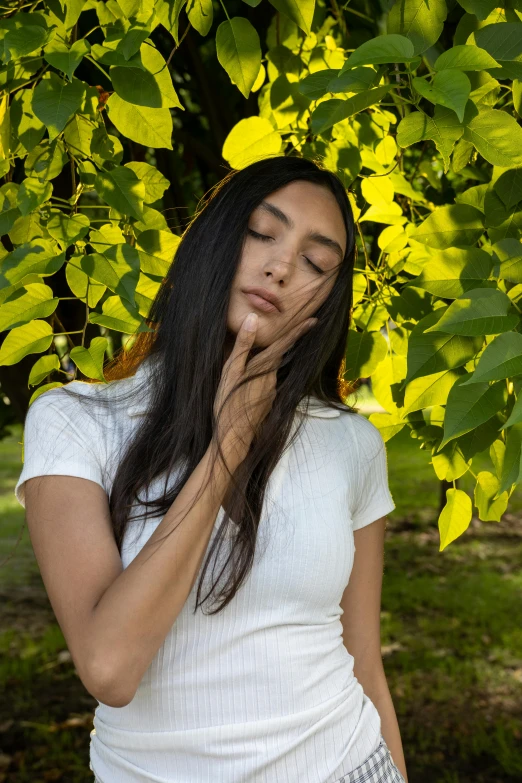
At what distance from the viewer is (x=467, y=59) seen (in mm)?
1165

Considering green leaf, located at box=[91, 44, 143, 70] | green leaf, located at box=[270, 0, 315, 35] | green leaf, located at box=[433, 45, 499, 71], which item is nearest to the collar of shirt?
green leaf, located at box=[91, 44, 143, 70]

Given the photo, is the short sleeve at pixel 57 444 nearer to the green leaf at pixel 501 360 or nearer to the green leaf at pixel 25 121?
the green leaf at pixel 25 121

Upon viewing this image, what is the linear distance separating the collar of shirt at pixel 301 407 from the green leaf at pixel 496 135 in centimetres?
66

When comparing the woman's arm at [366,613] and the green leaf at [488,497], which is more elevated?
the green leaf at [488,497]

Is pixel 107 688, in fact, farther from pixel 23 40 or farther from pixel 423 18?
pixel 423 18

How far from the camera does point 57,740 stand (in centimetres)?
390

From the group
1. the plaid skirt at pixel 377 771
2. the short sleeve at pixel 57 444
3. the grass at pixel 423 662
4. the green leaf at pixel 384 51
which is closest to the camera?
the green leaf at pixel 384 51

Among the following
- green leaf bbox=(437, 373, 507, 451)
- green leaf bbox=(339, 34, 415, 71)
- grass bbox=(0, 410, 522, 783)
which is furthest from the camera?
grass bbox=(0, 410, 522, 783)

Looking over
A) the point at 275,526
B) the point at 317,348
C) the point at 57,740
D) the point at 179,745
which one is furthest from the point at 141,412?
the point at 57,740

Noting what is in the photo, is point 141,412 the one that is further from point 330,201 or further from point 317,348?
point 330,201

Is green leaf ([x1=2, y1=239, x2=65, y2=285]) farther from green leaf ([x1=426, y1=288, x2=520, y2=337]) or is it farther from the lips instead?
green leaf ([x1=426, y1=288, x2=520, y2=337])

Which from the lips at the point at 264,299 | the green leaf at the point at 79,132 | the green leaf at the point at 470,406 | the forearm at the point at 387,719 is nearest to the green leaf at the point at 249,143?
the green leaf at the point at 79,132

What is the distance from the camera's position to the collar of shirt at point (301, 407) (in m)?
1.58

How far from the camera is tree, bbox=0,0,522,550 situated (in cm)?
127
